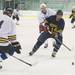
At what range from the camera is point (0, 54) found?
18.9ft

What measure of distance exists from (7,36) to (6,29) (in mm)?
127

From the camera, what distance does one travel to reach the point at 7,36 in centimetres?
559

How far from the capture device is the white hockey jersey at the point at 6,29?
5.47 metres

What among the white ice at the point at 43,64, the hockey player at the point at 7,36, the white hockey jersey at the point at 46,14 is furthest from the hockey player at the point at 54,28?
the hockey player at the point at 7,36

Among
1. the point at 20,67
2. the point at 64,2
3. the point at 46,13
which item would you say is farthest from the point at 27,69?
the point at 64,2

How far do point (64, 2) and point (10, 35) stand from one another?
62.1 feet

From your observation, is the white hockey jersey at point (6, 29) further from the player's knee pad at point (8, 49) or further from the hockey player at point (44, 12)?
the hockey player at point (44, 12)

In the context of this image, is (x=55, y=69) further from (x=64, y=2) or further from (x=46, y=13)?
(x=64, y=2)

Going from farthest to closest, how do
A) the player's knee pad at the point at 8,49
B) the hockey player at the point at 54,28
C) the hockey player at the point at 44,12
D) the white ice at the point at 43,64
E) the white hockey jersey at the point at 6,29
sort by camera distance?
the hockey player at the point at 44,12 → the hockey player at the point at 54,28 → the white ice at the point at 43,64 → the player's knee pad at the point at 8,49 → the white hockey jersey at the point at 6,29

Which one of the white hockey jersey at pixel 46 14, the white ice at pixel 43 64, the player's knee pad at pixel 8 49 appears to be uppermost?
the white hockey jersey at pixel 46 14

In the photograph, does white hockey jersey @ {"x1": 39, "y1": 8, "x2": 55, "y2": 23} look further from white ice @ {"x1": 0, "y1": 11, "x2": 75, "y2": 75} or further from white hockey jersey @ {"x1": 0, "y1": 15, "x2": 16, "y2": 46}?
white hockey jersey @ {"x1": 0, "y1": 15, "x2": 16, "y2": 46}

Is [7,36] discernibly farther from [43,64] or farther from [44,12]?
[44,12]

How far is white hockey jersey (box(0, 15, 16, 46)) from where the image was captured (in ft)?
18.0

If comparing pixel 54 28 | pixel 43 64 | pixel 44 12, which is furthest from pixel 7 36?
pixel 44 12
